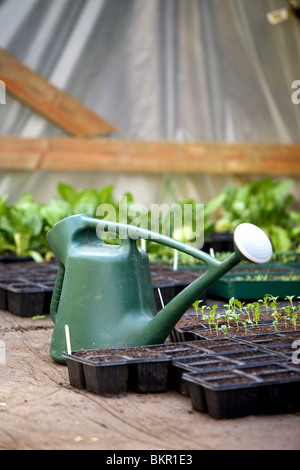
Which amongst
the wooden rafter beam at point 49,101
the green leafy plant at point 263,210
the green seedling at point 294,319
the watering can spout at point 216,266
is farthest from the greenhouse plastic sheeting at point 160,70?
the watering can spout at point 216,266

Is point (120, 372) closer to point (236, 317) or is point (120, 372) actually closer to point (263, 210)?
point (236, 317)

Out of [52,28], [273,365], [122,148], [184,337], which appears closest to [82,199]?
[122,148]

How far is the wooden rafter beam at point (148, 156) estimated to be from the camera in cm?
471

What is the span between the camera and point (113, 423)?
5.05 feet

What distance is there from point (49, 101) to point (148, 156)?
791mm

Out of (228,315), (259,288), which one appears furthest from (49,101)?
(228,315)

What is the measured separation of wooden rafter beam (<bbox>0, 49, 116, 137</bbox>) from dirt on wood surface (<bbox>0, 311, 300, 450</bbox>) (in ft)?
10.1

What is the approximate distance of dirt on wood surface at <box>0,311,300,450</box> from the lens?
141cm

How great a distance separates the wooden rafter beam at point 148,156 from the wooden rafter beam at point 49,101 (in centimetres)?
10

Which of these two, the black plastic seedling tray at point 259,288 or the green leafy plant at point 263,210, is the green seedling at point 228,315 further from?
the green leafy plant at point 263,210

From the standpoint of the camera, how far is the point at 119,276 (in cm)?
196

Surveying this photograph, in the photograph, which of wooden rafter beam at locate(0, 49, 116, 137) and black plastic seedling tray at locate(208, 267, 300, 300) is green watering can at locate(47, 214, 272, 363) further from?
wooden rafter beam at locate(0, 49, 116, 137)

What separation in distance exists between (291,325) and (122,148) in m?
2.88
